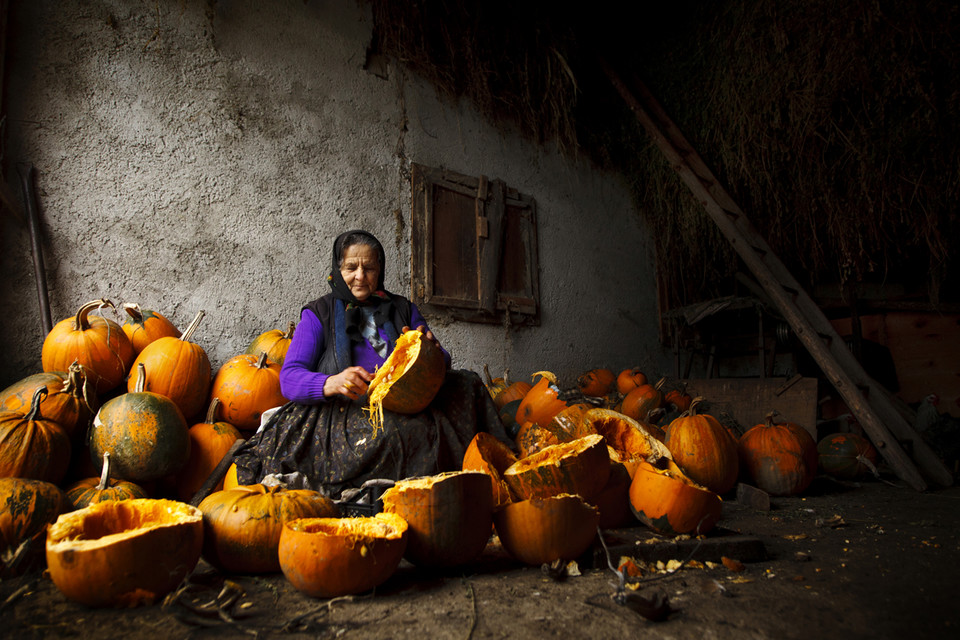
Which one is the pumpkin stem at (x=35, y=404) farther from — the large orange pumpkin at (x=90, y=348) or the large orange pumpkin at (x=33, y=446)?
the large orange pumpkin at (x=90, y=348)

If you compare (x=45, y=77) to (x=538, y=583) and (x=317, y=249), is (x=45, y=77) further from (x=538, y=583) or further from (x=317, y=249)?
(x=538, y=583)

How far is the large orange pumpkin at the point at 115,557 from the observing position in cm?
128

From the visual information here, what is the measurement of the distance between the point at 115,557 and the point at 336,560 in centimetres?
57

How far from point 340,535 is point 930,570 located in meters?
1.99

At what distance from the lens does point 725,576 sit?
1.60 metres

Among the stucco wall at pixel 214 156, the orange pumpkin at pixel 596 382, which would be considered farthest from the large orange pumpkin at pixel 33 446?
the orange pumpkin at pixel 596 382

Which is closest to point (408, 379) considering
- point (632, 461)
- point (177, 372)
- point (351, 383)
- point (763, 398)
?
point (351, 383)

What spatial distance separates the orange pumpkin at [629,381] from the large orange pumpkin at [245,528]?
4386 mm

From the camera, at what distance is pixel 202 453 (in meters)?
2.70

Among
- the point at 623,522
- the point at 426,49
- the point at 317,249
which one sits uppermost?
the point at 426,49

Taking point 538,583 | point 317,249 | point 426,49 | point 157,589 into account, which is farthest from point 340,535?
point 426,49

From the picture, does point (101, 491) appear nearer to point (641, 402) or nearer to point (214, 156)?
point (214, 156)

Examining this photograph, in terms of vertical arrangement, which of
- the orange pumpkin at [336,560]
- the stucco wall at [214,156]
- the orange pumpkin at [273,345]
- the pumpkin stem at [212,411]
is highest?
the stucco wall at [214,156]

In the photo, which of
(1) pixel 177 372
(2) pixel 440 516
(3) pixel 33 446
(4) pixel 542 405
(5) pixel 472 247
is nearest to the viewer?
(2) pixel 440 516
